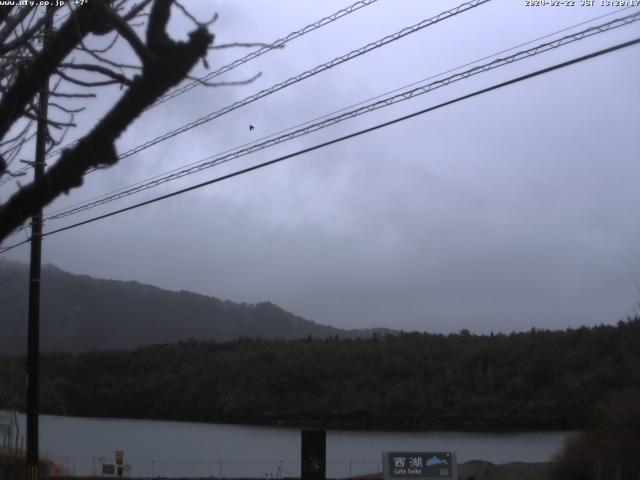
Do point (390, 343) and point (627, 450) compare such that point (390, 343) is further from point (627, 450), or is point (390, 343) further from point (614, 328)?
point (627, 450)

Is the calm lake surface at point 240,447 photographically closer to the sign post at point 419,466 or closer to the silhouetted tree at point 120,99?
the sign post at point 419,466

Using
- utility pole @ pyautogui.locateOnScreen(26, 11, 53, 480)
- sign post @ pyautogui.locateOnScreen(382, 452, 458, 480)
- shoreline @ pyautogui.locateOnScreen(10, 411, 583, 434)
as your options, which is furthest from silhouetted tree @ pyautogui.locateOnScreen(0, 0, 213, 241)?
shoreline @ pyautogui.locateOnScreen(10, 411, 583, 434)

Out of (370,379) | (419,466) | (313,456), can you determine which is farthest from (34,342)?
(370,379)

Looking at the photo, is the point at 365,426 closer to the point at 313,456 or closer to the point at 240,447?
the point at 240,447

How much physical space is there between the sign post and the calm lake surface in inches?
460

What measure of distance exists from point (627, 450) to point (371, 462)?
33.4 ft

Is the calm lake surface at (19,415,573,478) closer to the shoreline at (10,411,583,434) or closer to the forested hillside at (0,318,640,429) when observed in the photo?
the shoreline at (10,411,583,434)

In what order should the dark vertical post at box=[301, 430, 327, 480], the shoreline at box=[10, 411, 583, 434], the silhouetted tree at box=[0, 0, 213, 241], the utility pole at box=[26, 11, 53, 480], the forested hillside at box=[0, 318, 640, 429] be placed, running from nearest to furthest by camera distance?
the silhouetted tree at box=[0, 0, 213, 241] < the utility pole at box=[26, 11, 53, 480] < the dark vertical post at box=[301, 430, 327, 480] < the shoreline at box=[10, 411, 583, 434] < the forested hillside at box=[0, 318, 640, 429]

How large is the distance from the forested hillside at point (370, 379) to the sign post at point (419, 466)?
1045 inches

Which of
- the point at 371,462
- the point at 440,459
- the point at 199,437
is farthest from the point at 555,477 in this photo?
the point at 199,437

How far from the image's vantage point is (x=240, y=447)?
1686 inches

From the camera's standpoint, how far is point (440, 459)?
22.3 meters

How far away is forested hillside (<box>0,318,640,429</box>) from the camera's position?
172ft

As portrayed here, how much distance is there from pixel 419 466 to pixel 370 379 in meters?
41.6
